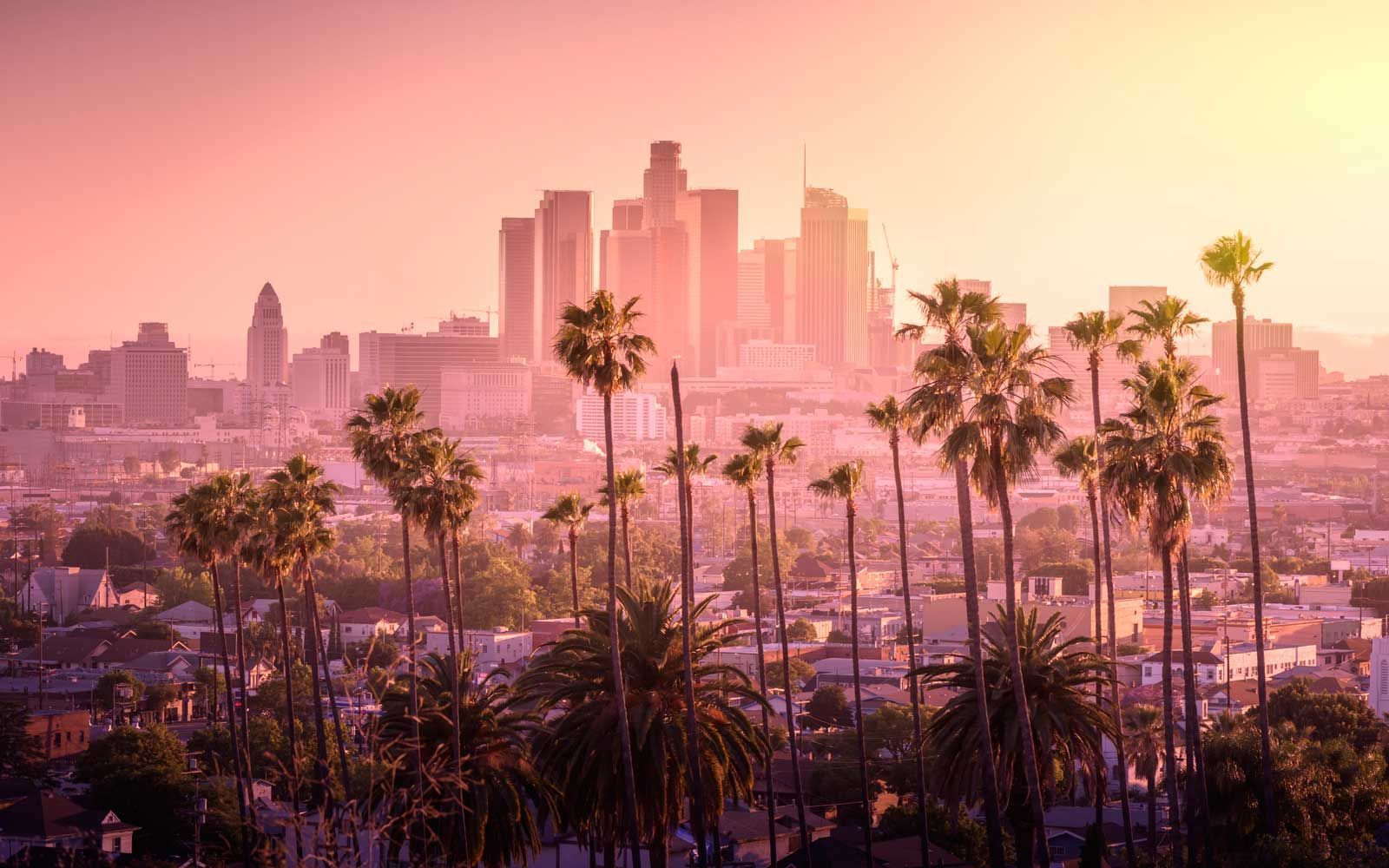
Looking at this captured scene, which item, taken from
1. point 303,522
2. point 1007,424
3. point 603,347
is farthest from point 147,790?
point 1007,424

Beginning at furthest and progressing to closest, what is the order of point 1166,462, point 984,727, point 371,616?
point 371,616 < point 1166,462 < point 984,727

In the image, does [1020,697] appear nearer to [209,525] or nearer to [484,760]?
[484,760]

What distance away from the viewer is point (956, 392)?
101 feet

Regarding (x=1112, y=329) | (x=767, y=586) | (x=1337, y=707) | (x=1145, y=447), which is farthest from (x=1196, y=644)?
(x=1145, y=447)

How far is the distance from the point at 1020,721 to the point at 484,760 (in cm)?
985

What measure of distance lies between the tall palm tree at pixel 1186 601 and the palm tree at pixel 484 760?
494 inches

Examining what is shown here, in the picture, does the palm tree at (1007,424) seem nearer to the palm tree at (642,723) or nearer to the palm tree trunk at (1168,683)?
the palm tree trunk at (1168,683)

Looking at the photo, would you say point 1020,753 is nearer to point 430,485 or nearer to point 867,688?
point 430,485

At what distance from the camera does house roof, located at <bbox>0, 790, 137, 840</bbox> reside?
48.8 meters

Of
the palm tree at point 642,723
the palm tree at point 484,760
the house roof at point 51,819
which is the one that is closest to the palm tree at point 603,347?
the palm tree at point 642,723

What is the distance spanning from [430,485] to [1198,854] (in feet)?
60.3

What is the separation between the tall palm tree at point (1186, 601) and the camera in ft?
118

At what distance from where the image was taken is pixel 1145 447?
107 feet

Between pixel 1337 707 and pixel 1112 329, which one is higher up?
pixel 1112 329
